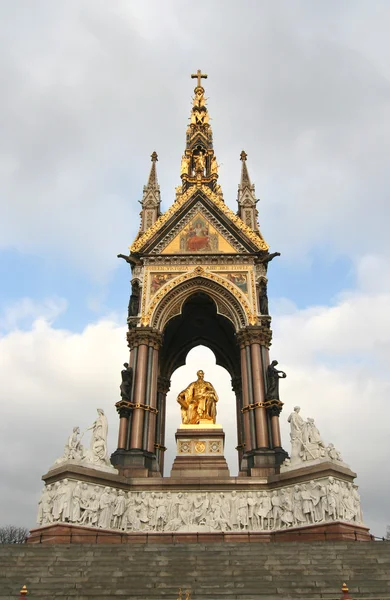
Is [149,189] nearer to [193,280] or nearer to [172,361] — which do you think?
[193,280]

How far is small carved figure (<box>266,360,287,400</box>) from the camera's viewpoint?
68.2 ft

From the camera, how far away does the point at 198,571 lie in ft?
39.2

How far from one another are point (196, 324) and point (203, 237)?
5414mm

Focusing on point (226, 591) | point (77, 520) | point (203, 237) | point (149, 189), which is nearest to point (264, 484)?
point (77, 520)

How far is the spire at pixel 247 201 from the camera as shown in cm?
2662

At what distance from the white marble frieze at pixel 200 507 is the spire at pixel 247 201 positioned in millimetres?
13383

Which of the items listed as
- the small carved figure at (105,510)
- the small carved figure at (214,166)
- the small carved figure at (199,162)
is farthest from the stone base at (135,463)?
the small carved figure at (214,166)

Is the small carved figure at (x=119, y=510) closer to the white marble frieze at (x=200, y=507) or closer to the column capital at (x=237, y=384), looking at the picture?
the white marble frieze at (x=200, y=507)

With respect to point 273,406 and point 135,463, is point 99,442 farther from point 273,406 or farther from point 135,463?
point 273,406

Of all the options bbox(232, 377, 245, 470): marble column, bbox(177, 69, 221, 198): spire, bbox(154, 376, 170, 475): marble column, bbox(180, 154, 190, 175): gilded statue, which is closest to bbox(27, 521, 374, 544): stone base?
bbox(154, 376, 170, 475): marble column

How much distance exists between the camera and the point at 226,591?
11.0 meters

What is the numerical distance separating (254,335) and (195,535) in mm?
8494

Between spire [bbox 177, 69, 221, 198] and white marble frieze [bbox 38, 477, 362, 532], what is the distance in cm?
1627

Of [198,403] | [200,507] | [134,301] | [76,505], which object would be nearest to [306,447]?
[200,507]
